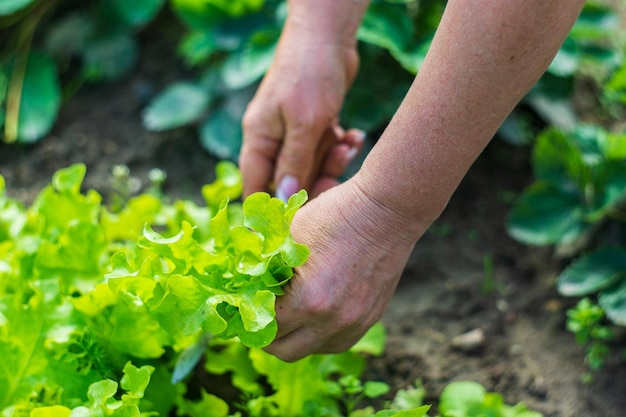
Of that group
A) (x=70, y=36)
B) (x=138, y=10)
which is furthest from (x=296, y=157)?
(x=70, y=36)

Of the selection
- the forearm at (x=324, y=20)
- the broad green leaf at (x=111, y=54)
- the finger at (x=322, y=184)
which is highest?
the forearm at (x=324, y=20)

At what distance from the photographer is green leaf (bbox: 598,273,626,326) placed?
1.56 m

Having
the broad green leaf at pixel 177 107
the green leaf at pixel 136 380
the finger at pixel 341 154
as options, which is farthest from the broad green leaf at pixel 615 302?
the broad green leaf at pixel 177 107

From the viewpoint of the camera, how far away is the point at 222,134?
2289mm

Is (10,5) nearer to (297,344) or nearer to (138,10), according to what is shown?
(138,10)

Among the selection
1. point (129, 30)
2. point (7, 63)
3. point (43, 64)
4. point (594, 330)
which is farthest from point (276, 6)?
point (594, 330)

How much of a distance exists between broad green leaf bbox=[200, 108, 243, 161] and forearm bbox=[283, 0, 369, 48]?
77 cm

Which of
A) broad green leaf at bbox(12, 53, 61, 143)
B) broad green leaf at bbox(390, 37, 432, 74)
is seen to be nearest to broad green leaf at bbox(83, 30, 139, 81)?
broad green leaf at bbox(12, 53, 61, 143)

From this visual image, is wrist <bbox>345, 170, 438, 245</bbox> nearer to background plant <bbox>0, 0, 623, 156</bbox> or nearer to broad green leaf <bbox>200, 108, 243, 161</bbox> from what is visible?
background plant <bbox>0, 0, 623, 156</bbox>

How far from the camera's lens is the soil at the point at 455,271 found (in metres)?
1.62

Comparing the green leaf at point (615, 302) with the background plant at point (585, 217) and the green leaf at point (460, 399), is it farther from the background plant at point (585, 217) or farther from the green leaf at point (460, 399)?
the green leaf at point (460, 399)

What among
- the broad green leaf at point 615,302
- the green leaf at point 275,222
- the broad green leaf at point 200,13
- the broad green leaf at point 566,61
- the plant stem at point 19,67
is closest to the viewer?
the green leaf at point 275,222

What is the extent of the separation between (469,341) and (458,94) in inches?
33.1

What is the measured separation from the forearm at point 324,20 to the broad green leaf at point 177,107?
3.02ft
